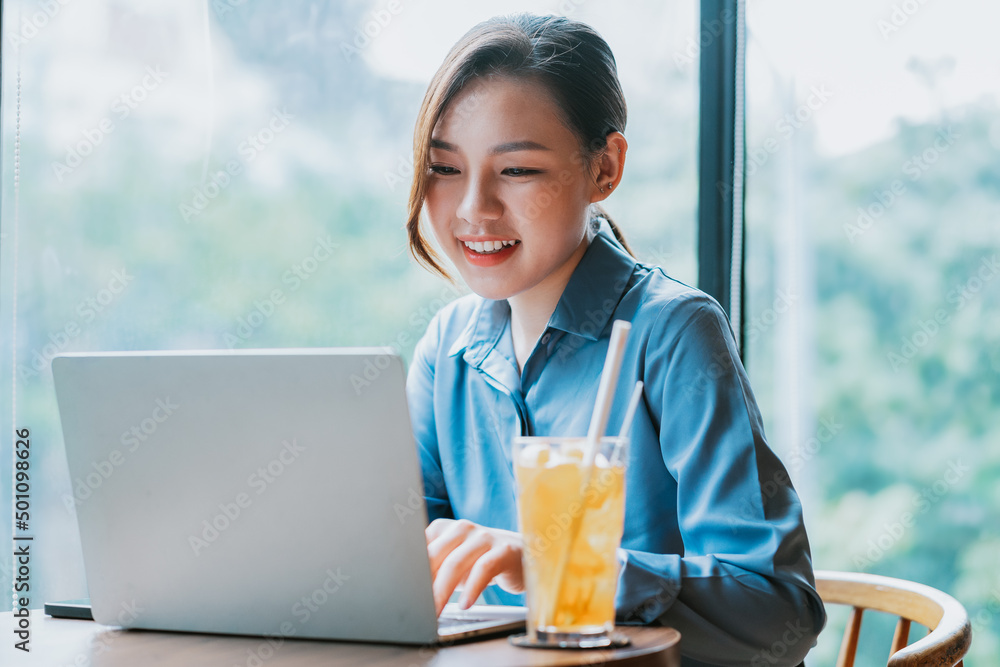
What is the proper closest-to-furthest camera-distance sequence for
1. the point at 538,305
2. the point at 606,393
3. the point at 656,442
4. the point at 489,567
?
the point at 606,393, the point at 489,567, the point at 656,442, the point at 538,305

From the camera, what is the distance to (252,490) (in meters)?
0.78

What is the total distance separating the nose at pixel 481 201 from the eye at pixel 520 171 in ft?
0.08

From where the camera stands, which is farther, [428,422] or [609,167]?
[428,422]

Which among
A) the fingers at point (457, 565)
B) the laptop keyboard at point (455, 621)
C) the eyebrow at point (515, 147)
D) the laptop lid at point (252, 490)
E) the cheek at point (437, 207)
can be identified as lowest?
the laptop keyboard at point (455, 621)

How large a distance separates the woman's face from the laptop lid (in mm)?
554

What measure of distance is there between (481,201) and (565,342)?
0.77 ft

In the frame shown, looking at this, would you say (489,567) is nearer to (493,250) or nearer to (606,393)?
(606,393)

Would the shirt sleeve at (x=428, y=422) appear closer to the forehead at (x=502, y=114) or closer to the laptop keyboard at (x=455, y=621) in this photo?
the forehead at (x=502, y=114)

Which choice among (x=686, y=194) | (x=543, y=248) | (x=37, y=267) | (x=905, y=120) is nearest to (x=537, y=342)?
(x=543, y=248)

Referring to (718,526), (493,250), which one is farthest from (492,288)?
(718,526)

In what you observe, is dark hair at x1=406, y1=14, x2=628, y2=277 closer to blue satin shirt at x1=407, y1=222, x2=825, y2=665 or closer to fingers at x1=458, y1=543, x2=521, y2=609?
blue satin shirt at x1=407, y1=222, x2=825, y2=665

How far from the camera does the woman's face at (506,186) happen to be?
125cm

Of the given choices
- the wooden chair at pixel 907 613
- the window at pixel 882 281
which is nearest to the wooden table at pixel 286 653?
the wooden chair at pixel 907 613

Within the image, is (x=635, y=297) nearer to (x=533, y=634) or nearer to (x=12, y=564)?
(x=533, y=634)
